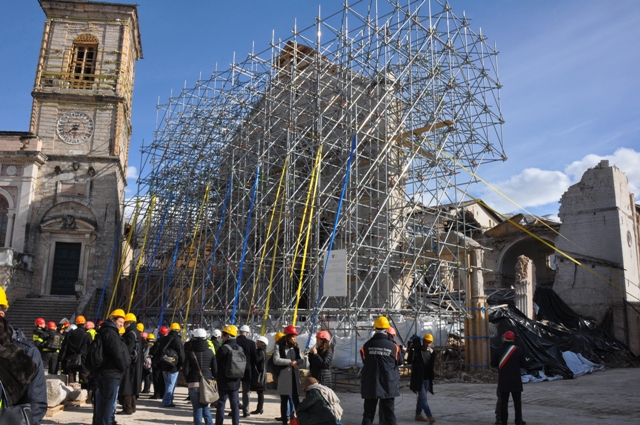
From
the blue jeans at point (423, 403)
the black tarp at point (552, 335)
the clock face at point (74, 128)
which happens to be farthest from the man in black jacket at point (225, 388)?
the clock face at point (74, 128)

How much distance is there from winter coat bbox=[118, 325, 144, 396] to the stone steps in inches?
601

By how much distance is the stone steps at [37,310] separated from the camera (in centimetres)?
2347

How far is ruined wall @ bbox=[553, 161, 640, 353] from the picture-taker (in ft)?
73.0

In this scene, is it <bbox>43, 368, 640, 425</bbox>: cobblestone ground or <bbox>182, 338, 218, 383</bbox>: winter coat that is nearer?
<bbox>182, 338, 218, 383</bbox>: winter coat

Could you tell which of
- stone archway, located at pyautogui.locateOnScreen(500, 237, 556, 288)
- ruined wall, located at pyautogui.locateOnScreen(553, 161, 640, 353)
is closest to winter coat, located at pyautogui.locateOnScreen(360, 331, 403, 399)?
ruined wall, located at pyautogui.locateOnScreen(553, 161, 640, 353)

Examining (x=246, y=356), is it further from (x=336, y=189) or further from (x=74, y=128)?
(x=74, y=128)

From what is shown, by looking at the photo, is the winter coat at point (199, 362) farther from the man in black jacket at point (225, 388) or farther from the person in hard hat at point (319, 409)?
the person in hard hat at point (319, 409)

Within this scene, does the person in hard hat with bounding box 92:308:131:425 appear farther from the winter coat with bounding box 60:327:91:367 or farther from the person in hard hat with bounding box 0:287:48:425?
the winter coat with bounding box 60:327:91:367

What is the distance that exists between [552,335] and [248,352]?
12093 mm

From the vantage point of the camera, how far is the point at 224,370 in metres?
7.94

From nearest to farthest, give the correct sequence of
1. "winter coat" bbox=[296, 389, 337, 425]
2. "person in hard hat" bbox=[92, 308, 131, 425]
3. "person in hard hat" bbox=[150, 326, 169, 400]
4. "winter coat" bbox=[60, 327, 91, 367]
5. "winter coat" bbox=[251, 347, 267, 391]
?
"winter coat" bbox=[296, 389, 337, 425] < "person in hard hat" bbox=[92, 308, 131, 425] < "winter coat" bbox=[251, 347, 267, 391] < "winter coat" bbox=[60, 327, 91, 367] < "person in hard hat" bbox=[150, 326, 169, 400]

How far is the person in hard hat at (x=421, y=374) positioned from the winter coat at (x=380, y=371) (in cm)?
226

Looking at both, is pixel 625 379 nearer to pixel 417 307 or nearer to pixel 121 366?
pixel 417 307

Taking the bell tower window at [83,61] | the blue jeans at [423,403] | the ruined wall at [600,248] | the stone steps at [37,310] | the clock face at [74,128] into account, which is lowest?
the blue jeans at [423,403]
